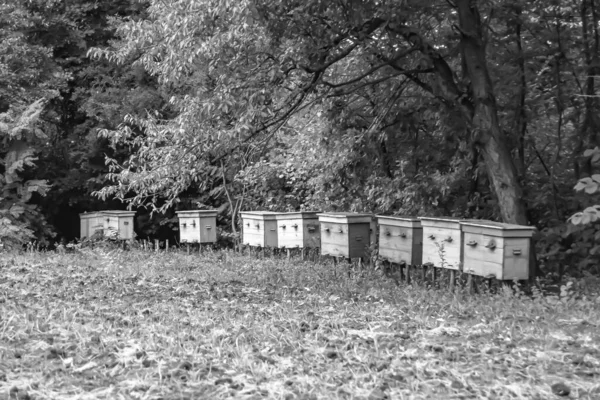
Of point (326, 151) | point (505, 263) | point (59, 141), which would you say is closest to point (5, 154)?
point (59, 141)

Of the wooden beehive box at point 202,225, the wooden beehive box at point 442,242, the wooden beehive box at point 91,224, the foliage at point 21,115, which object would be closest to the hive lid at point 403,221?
the wooden beehive box at point 442,242

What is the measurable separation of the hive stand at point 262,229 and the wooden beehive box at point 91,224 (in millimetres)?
3850

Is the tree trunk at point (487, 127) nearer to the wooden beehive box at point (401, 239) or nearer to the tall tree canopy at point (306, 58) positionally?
the tall tree canopy at point (306, 58)

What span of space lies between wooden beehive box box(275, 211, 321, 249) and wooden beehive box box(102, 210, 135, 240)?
4198 mm

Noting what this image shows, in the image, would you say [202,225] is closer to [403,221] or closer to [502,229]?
[403,221]

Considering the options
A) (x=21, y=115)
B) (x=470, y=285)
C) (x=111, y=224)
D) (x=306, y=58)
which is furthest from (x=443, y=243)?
(x=21, y=115)

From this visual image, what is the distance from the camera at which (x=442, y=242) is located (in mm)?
9266

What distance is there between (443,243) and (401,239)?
4.02 ft

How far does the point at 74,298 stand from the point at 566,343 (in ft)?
15.5

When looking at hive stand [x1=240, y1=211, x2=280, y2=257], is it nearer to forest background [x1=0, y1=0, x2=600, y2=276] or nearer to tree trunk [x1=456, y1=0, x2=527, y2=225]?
forest background [x1=0, y1=0, x2=600, y2=276]

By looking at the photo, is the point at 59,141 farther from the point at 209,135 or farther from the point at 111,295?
the point at 111,295

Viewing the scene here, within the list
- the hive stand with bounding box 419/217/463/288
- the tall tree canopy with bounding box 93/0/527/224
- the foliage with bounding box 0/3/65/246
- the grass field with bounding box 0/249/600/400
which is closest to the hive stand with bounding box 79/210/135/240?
the foliage with bounding box 0/3/65/246

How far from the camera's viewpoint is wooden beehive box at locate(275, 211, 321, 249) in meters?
14.0

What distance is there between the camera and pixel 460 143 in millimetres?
11852
